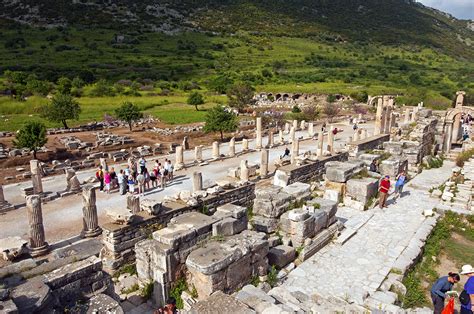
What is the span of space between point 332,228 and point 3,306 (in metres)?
8.79

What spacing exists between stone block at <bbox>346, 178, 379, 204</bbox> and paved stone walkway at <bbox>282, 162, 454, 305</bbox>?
0.62 meters

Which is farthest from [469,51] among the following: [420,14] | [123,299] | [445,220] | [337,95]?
[123,299]

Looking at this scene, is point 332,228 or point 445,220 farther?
point 445,220

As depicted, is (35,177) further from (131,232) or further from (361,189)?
(361,189)

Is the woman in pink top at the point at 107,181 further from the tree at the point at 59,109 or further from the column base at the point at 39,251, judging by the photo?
the tree at the point at 59,109

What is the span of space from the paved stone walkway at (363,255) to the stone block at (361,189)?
62cm

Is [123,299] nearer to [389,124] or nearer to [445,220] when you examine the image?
[445,220]

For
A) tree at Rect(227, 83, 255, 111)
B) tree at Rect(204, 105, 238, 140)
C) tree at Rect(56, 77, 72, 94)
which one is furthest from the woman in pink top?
tree at Rect(56, 77, 72, 94)

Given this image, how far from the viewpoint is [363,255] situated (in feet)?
33.3

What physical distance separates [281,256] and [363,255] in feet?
8.21

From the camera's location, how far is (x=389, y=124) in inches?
1123

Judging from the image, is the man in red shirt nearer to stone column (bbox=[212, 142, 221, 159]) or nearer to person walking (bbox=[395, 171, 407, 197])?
person walking (bbox=[395, 171, 407, 197])

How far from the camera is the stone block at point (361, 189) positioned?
1373cm

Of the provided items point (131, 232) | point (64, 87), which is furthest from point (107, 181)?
point (64, 87)
